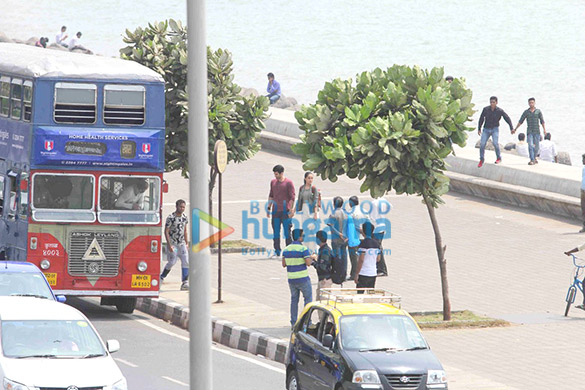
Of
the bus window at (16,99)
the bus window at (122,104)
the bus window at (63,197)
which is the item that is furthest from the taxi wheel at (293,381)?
the bus window at (16,99)

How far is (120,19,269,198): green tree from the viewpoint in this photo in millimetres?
25312

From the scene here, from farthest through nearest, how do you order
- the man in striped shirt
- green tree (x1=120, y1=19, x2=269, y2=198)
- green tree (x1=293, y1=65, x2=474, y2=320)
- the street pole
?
green tree (x1=120, y1=19, x2=269, y2=198) < green tree (x1=293, y1=65, x2=474, y2=320) < the man in striped shirt < the street pole

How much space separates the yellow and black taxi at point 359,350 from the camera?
13.9 metres

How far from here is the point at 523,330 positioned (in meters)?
19.5

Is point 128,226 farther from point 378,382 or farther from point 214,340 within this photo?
point 378,382

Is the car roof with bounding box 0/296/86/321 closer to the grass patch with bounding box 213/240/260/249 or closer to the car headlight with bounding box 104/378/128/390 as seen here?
the car headlight with bounding box 104/378/128/390

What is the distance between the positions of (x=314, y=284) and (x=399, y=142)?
15.9ft

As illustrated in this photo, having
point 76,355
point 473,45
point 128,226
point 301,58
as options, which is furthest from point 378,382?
point 473,45

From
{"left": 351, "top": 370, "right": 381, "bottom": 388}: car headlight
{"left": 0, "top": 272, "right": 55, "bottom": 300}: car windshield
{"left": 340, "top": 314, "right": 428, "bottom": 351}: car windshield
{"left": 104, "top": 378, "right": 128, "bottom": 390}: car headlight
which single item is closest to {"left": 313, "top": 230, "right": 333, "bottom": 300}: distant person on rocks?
{"left": 340, "top": 314, "right": 428, "bottom": 351}: car windshield

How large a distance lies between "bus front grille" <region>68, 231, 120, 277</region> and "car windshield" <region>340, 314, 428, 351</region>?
6.72 metres

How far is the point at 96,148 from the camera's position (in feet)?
65.7

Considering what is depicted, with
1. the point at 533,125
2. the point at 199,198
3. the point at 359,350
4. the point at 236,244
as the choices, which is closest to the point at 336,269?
the point at 359,350

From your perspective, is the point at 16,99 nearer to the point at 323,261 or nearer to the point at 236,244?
the point at 323,261

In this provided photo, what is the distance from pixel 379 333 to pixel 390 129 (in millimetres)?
5332
